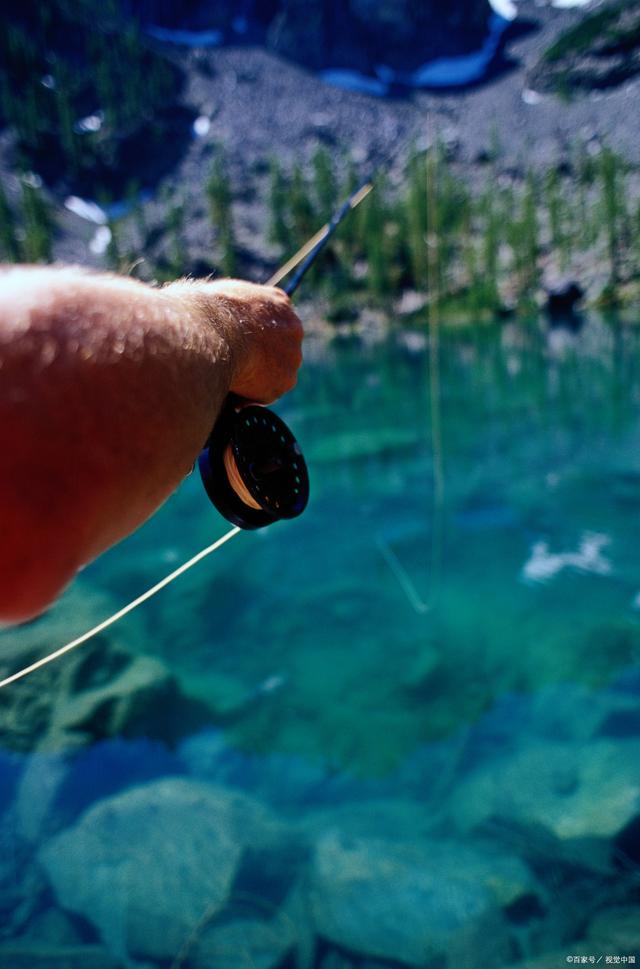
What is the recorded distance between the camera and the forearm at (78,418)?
64 centimetres

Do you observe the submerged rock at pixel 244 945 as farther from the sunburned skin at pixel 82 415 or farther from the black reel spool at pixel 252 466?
the sunburned skin at pixel 82 415

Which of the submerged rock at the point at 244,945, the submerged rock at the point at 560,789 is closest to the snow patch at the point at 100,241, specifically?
the submerged rock at the point at 560,789

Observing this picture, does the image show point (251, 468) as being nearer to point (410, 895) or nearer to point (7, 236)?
point (410, 895)

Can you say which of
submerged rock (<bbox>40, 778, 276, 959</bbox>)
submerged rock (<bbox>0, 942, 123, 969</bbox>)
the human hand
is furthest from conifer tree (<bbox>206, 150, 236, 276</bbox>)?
the human hand

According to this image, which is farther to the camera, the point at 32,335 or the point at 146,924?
the point at 146,924

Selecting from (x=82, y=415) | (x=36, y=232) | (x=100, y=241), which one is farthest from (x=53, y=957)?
(x=100, y=241)

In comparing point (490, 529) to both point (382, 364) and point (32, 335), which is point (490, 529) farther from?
point (382, 364)

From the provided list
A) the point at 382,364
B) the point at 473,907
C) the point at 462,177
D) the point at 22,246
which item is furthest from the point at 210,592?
the point at 462,177

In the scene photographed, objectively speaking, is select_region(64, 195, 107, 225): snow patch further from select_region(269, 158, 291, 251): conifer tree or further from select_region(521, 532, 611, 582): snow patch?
select_region(521, 532, 611, 582): snow patch

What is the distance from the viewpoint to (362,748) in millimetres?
4656

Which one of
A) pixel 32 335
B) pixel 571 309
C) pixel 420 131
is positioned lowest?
pixel 571 309

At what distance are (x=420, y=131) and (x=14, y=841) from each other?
106 metres

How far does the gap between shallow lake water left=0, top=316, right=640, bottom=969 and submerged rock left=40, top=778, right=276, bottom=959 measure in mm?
13

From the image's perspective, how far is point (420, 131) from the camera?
315 ft
